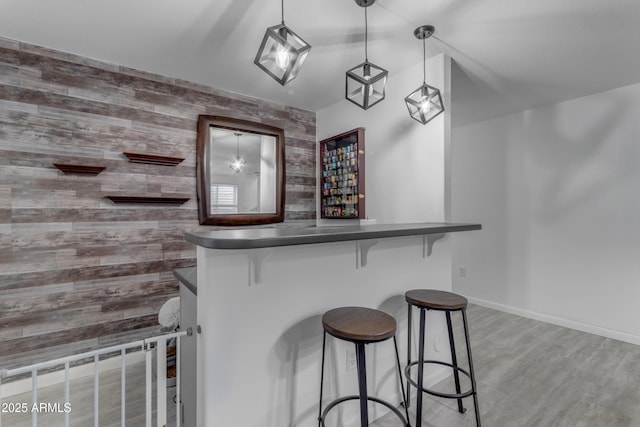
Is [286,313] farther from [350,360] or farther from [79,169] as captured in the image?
[79,169]

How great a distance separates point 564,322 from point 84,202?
4.80 m

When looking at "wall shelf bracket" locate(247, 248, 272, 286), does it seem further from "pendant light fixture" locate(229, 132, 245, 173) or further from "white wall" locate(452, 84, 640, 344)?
"white wall" locate(452, 84, 640, 344)

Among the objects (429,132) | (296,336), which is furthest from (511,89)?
(296,336)

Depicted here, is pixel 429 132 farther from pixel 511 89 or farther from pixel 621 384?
pixel 621 384

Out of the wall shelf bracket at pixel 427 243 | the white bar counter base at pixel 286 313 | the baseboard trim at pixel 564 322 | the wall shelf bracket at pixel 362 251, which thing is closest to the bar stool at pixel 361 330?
the white bar counter base at pixel 286 313

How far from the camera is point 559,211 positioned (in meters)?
3.26

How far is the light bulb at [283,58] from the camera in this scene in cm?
146

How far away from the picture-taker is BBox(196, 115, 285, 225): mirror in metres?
2.93

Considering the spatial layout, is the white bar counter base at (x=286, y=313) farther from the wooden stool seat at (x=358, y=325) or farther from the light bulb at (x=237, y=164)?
the light bulb at (x=237, y=164)

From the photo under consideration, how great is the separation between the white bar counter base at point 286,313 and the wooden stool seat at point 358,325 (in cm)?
18

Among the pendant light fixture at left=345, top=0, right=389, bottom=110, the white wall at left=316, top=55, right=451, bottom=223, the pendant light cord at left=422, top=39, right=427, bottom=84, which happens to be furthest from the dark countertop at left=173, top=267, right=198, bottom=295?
the pendant light cord at left=422, top=39, right=427, bottom=84

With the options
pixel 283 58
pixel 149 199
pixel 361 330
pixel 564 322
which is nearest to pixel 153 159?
pixel 149 199

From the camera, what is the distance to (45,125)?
2.27 metres

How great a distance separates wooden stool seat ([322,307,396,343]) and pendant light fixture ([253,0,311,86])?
125 cm
